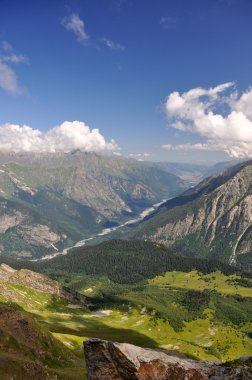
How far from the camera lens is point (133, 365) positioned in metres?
38.4

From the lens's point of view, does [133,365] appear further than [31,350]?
No

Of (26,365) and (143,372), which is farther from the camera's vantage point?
(26,365)

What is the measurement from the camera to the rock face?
3862cm

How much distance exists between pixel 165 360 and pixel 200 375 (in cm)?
475

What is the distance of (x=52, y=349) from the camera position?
106375 mm

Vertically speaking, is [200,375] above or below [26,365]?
above

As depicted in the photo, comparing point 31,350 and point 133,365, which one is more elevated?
point 133,365

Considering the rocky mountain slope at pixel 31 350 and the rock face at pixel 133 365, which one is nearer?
the rock face at pixel 133 365

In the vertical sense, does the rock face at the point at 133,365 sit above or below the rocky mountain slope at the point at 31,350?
above

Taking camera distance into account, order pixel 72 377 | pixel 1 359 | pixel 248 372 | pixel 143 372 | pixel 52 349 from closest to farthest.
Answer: pixel 143 372
pixel 248 372
pixel 1 359
pixel 72 377
pixel 52 349

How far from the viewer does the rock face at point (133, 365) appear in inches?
1521

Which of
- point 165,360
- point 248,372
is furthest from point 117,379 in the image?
point 248,372

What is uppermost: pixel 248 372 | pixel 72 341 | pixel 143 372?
pixel 143 372

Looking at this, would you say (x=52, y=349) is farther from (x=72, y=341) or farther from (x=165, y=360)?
(x=165, y=360)
